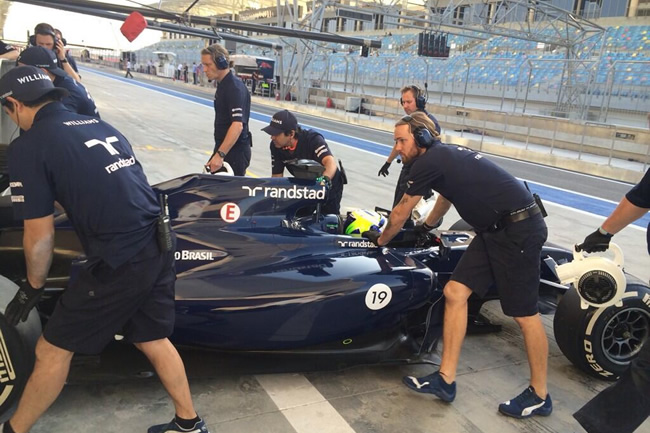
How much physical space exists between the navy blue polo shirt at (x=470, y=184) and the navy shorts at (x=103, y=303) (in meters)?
1.58

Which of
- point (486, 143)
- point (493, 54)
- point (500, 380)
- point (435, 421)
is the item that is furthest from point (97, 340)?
point (493, 54)

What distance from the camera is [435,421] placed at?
2.96 m

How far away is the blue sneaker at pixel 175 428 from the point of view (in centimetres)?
253

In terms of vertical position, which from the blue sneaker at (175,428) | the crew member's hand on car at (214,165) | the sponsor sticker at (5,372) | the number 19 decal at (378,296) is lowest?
the blue sneaker at (175,428)

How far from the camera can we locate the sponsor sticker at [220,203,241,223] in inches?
138

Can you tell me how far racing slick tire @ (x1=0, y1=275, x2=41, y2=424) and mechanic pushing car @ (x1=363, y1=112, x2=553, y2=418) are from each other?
80.0 inches

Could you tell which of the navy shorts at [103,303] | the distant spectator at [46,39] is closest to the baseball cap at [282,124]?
the navy shorts at [103,303]

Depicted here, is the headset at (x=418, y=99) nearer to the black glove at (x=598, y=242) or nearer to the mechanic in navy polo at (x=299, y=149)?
the mechanic in navy polo at (x=299, y=149)

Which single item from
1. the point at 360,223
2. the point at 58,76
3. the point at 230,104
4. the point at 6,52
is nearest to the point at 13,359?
the point at 360,223

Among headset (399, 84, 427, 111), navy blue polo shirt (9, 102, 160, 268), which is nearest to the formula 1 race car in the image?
navy blue polo shirt (9, 102, 160, 268)

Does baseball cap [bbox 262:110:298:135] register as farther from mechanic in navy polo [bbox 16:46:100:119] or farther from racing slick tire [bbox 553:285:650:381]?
racing slick tire [bbox 553:285:650:381]

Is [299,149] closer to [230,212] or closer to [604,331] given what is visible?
[230,212]

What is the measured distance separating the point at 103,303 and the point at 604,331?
9.50 feet

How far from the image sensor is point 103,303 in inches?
87.9
